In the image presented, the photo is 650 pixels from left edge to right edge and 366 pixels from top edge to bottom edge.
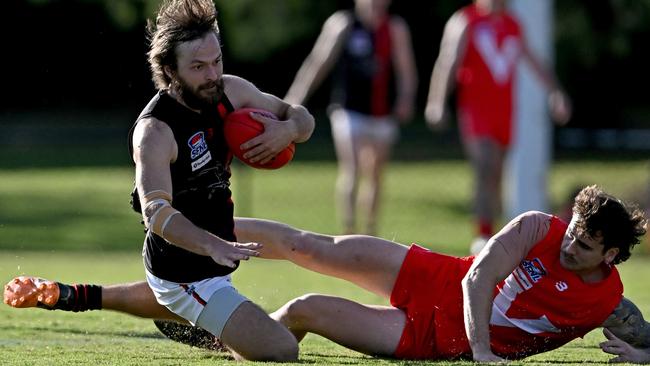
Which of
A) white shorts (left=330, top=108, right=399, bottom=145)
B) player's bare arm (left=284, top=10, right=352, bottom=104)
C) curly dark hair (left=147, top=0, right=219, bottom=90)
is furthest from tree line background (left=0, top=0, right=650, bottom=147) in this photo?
curly dark hair (left=147, top=0, right=219, bottom=90)

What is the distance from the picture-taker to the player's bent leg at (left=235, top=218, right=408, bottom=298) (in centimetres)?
632

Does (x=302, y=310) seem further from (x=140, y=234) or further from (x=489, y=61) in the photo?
(x=140, y=234)

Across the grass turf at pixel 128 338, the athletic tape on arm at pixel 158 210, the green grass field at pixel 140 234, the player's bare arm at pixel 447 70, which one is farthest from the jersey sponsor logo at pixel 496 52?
the athletic tape on arm at pixel 158 210

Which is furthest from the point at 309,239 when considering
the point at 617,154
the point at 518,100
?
the point at 617,154

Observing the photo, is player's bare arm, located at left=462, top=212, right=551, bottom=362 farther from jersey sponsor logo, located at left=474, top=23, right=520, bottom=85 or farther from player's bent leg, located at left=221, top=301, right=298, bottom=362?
jersey sponsor logo, located at left=474, top=23, right=520, bottom=85

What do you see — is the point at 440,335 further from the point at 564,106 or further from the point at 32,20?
the point at 32,20

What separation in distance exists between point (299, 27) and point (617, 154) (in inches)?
464

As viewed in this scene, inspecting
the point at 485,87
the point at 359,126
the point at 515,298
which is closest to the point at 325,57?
the point at 359,126

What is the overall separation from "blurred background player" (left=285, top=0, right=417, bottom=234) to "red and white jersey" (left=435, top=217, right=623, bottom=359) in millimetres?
6549

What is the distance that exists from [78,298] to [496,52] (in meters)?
7.19

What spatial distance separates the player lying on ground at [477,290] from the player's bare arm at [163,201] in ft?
3.02

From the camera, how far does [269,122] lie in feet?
20.0

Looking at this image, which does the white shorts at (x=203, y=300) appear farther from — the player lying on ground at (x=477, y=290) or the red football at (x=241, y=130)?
the red football at (x=241, y=130)

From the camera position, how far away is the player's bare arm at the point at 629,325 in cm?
593
